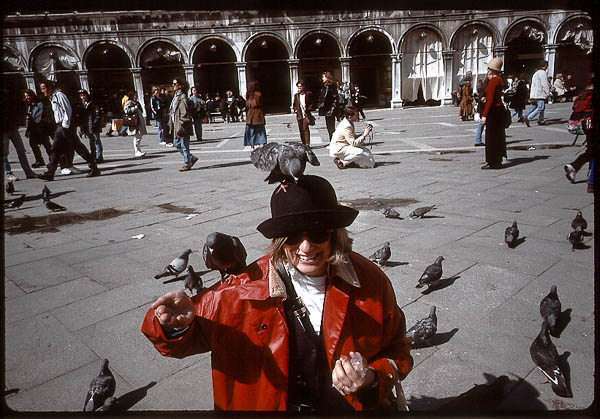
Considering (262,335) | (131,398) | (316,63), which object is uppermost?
(316,63)

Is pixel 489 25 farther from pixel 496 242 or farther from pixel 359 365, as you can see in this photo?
pixel 359 365

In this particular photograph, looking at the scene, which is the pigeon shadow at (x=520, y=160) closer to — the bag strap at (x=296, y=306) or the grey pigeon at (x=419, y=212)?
the grey pigeon at (x=419, y=212)

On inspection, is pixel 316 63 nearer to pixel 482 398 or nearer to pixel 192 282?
pixel 192 282

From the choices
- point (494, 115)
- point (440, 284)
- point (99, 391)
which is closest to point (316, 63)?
point (494, 115)

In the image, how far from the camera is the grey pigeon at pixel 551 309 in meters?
2.59

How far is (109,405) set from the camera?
6.84 ft

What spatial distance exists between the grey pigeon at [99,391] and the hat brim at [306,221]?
140cm

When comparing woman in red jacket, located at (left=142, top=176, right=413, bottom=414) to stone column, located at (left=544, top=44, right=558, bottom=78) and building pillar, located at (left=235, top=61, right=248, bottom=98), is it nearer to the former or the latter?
building pillar, located at (left=235, top=61, right=248, bottom=98)

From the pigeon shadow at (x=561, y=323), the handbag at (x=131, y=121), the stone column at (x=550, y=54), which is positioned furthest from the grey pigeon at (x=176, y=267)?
the stone column at (x=550, y=54)

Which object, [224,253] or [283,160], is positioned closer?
[283,160]

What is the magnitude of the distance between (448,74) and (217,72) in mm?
13583

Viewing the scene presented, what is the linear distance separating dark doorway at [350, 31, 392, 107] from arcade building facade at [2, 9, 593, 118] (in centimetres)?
9

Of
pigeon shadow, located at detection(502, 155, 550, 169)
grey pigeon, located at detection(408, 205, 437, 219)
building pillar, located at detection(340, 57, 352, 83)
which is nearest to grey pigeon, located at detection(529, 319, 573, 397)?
grey pigeon, located at detection(408, 205, 437, 219)

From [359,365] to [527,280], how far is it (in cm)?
263
